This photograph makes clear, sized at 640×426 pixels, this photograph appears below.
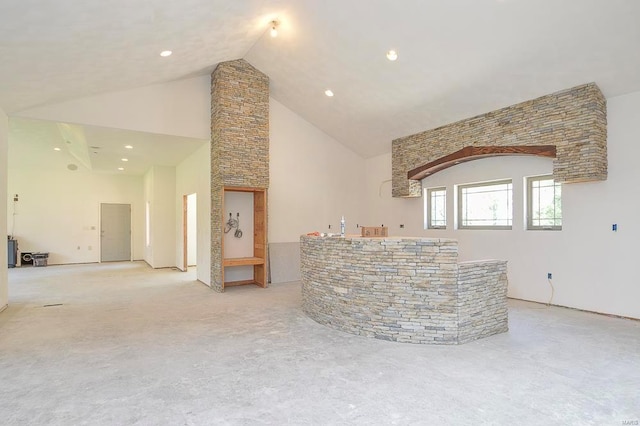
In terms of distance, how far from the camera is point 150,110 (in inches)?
277

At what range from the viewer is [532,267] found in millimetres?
6297

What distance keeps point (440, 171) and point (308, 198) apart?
10.5ft

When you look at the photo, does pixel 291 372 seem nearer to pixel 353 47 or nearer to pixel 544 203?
pixel 353 47

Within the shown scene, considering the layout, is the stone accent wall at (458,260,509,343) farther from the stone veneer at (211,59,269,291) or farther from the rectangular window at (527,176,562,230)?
the stone veneer at (211,59,269,291)

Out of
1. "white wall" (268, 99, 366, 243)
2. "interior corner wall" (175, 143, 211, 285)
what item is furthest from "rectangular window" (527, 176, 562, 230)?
"interior corner wall" (175, 143, 211, 285)

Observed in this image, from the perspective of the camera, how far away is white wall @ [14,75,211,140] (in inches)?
250

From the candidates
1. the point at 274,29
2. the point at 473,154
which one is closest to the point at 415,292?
the point at 473,154

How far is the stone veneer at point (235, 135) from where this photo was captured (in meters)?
7.25

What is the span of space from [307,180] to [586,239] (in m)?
5.77

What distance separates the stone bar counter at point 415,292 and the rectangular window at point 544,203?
2432 millimetres

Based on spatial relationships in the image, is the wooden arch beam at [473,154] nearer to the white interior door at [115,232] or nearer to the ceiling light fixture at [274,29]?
the ceiling light fixture at [274,29]

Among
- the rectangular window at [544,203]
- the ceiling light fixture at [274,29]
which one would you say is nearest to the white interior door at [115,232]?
the ceiling light fixture at [274,29]

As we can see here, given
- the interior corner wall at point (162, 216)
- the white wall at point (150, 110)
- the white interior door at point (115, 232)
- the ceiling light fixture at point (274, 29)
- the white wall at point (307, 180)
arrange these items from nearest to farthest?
the ceiling light fixture at point (274, 29), the white wall at point (150, 110), the white wall at point (307, 180), the interior corner wall at point (162, 216), the white interior door at point (115, 232)

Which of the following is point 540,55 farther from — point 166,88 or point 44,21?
point 166,88
